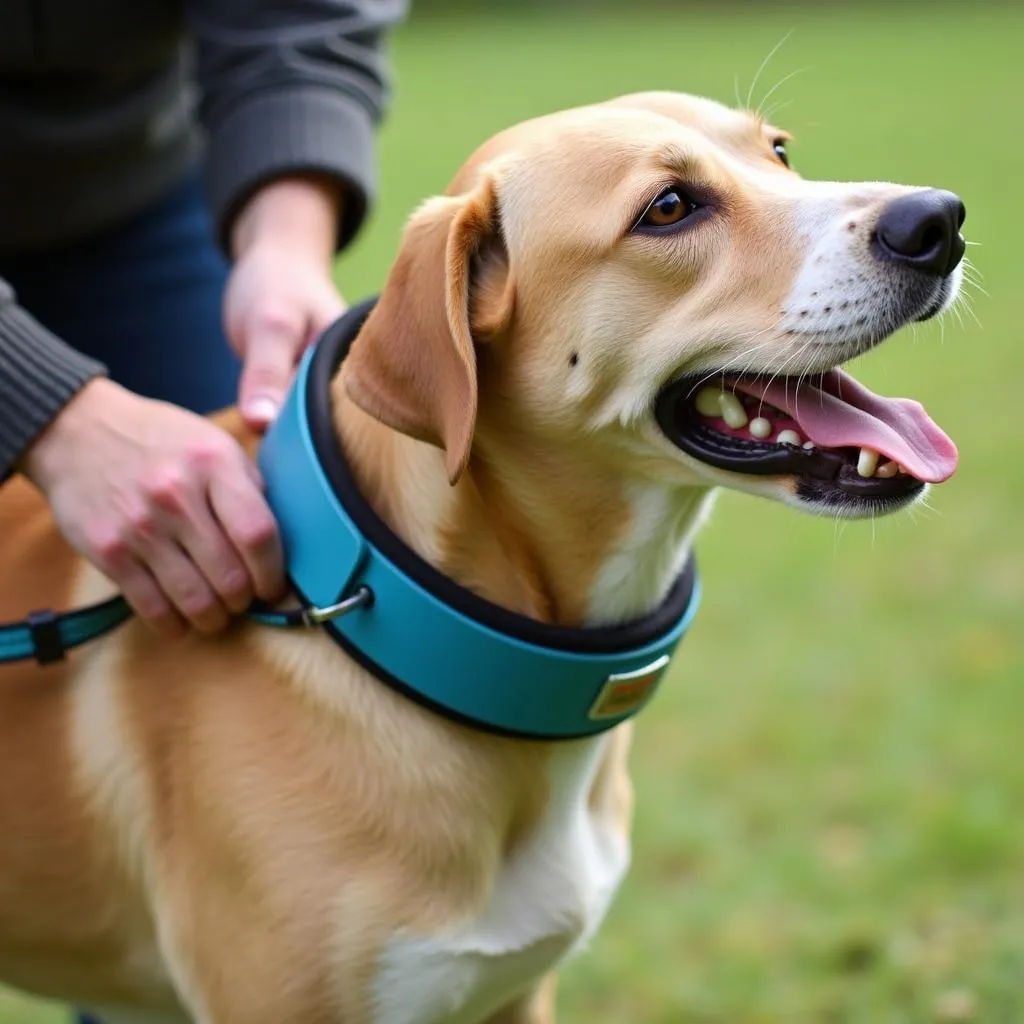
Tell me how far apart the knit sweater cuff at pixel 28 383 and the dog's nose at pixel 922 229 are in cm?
117

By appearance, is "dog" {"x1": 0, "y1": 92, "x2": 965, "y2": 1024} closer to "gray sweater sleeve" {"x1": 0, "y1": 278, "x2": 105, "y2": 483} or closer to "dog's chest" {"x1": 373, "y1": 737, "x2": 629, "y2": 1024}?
"dog's chest" {"x1": 373, "y1": 737, "x2": 629, "y2": 1024}

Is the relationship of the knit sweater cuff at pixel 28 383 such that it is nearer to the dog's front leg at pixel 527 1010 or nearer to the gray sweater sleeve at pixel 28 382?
the gray sweater sleeve at pixel 28 382

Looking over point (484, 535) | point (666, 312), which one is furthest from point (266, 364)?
point (666, 312)

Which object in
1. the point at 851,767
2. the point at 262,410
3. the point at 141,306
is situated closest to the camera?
the point at 262,410

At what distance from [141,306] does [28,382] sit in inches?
31.7

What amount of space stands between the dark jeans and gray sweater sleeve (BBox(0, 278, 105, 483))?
2.35 ft

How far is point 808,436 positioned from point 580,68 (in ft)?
64.1

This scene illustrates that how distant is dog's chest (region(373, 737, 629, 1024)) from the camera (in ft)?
6.74

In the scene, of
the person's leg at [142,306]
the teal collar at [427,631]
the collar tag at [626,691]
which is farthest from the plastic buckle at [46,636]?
the person's leg at [142,306]

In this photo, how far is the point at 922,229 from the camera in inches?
78.6

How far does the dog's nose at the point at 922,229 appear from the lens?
1.98 meters

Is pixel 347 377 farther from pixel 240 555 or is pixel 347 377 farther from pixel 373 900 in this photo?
pixel 373 900

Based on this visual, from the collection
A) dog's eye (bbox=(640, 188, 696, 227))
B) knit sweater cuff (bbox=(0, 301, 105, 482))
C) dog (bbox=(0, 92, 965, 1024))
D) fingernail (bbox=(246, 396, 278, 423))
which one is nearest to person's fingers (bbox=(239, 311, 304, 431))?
fingernail (bbox=(246, 396, 278, 423))

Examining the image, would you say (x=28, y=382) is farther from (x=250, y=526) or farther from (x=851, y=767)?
(x=851, y=767)
